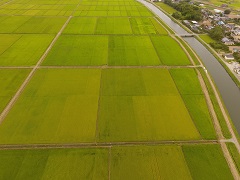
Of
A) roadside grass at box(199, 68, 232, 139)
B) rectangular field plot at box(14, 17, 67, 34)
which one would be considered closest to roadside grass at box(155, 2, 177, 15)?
rectangular field plot at box(14, 17, 67, 34)

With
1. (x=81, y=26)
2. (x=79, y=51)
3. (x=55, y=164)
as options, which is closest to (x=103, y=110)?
(x=55, y=164)

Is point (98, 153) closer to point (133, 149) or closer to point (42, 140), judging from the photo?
point (133, 149)

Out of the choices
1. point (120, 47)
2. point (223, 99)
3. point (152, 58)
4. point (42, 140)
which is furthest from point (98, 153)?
point (120, 47)

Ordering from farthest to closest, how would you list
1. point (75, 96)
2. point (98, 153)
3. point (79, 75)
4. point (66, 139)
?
1. point (79, 75)
2. point (75, 96)
3. point (66, 139)
4. point (98, 153)

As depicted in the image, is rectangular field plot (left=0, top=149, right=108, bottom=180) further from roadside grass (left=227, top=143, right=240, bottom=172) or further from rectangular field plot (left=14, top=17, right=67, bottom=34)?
rectangular field plot (left=14, top=17, right=67, bottom=34)

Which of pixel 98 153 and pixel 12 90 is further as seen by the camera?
pixel 12 90

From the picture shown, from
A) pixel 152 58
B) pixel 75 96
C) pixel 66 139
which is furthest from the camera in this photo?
pixel 152 58
